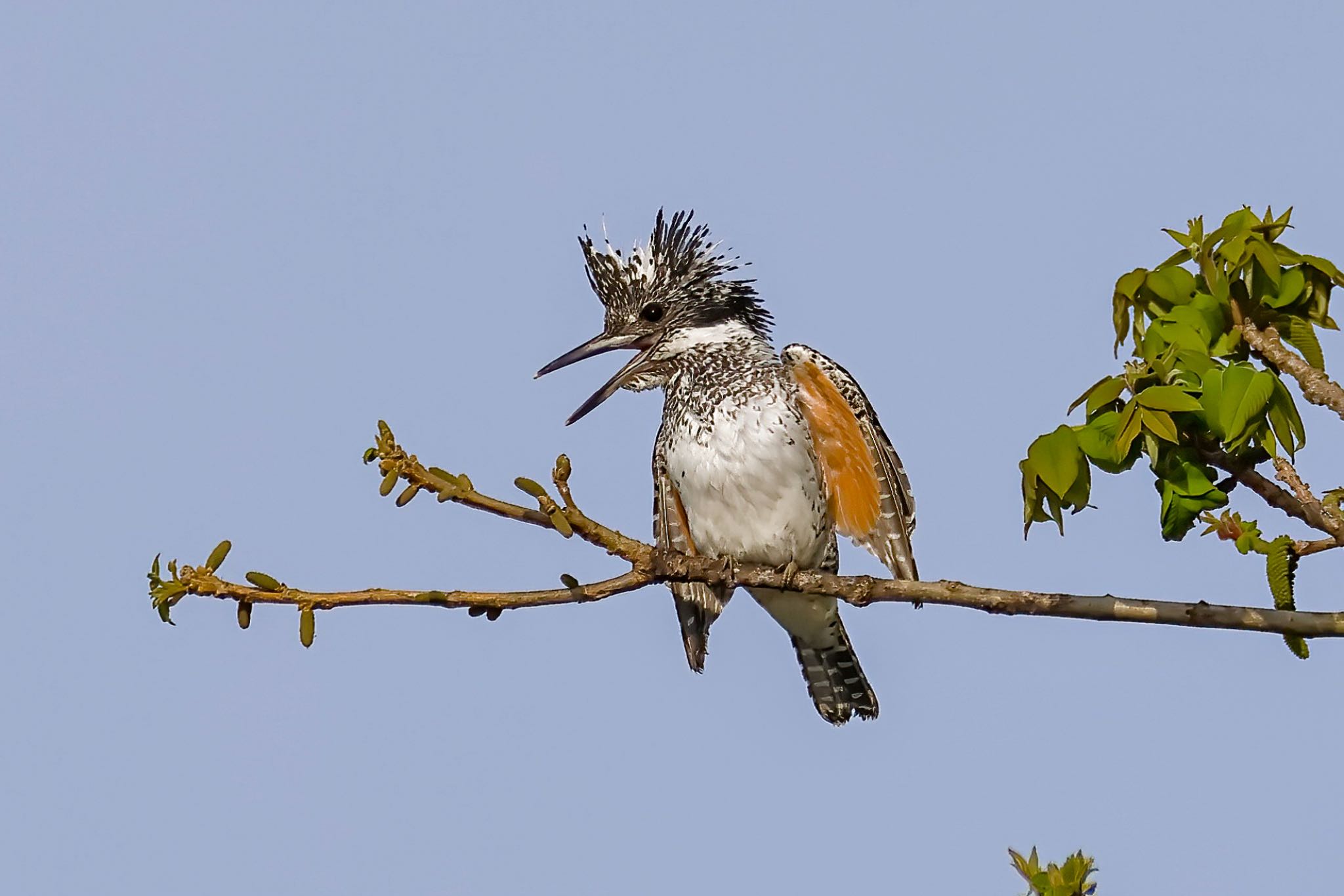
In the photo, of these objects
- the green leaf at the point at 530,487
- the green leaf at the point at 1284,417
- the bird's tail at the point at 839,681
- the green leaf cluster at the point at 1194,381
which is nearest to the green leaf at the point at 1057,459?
the green leaf cluster at the point at 1194,381

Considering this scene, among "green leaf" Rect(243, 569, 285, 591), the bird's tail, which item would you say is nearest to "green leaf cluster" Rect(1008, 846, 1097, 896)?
"green leaf" Rect(243, 569, 285, 591)

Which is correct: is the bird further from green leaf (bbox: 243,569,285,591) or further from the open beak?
green leaf (bbox: 243,569,285,591)

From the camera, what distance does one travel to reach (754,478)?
8.88 m

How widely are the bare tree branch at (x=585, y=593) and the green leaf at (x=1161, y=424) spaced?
0.50 metres

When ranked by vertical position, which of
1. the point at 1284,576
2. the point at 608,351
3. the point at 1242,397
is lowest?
the point at 1284,576

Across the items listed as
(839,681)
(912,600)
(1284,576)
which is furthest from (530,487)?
(839,681)

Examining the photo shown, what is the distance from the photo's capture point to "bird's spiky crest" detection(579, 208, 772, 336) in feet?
30.3

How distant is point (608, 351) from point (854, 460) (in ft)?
5.17

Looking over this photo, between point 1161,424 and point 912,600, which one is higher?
point 1161,424

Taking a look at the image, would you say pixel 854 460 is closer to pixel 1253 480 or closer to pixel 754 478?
pixel 754 478

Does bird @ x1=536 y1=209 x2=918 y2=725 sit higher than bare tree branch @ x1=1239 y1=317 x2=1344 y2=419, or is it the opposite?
bird @ x1=536 y1=209 x2=918 y2=725

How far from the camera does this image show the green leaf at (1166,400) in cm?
464

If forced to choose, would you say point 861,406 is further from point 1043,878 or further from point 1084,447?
point 1043,878

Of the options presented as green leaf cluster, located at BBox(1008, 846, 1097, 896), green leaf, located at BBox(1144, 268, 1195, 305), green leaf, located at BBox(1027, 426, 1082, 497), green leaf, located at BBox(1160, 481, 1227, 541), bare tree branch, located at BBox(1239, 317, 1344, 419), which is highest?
green leaf, located at BBox(1144, 268, 1195, 305)
